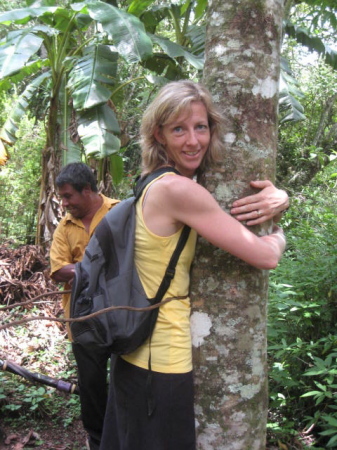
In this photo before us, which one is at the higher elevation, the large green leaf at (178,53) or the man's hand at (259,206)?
the large green leaf at (178,53)

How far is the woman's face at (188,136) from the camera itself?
1.72 metres

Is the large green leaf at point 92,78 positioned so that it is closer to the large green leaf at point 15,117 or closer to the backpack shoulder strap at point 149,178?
the large green leaf at point 15,117

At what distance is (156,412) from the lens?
1.67m

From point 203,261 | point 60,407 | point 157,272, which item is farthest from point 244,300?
point 60,407

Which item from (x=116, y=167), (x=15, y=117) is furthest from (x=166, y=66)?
(x=15, y=117)

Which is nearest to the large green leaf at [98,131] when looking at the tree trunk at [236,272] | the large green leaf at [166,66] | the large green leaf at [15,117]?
the large green leaf at [15,117]

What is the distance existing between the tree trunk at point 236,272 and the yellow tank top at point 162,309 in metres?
0.10

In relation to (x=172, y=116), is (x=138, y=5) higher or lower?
higher

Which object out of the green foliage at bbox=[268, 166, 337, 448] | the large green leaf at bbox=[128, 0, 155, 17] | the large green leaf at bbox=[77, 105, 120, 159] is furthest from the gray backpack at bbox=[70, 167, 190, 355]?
the large green leaf at bbox=[128, 0, 155, 17]

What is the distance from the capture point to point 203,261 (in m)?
1.81

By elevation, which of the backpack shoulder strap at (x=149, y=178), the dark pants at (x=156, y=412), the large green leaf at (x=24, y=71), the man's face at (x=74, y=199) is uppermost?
the large green leaf at (x=24, y=71)

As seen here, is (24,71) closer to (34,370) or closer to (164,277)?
(34,370)

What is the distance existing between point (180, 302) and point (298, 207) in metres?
5.87

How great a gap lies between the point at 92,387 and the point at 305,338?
1.70 meters
